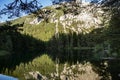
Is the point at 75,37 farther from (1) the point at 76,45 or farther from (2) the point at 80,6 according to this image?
(2) the point at 80,6

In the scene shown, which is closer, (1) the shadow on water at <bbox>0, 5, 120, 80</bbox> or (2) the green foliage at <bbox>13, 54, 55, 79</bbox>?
(2) the green foliage at <bbox>13, 54, 55, 79</bbox>

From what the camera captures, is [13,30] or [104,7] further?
[104,7]

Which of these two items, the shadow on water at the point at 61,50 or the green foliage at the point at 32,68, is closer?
the green foliage at the point at 32,68

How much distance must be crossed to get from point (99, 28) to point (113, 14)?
14.9 meters

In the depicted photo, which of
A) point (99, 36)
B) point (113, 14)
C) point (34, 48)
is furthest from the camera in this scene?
point (34, 48)

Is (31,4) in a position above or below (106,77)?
above

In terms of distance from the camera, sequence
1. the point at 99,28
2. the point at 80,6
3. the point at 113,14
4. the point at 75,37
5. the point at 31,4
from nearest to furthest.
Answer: the point at 31,4 < the point at 80,6 < the point at 113,14 < the point at 99,28 < the point at 75,37

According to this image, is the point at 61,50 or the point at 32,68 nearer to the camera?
the point at 32,68

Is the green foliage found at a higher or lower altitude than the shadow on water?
lower

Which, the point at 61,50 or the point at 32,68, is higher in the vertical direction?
the point at 61,50

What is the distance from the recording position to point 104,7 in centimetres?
1163

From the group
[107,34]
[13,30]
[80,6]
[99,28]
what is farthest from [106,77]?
[13,30]

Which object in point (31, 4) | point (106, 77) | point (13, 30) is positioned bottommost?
point (106, 77)

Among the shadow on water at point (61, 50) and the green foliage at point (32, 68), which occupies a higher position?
the shadow on water at point (61, 50)
